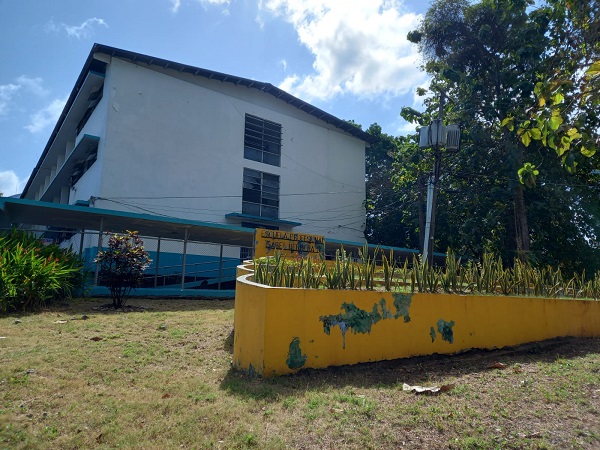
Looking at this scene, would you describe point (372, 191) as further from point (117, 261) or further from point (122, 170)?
point (117, 261)

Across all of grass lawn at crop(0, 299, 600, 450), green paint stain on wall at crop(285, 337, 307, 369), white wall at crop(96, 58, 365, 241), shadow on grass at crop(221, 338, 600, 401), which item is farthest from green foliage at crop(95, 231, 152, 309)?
white wall at crop(96, 58, 365, 241)

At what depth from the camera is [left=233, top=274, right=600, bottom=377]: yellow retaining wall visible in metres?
4.86

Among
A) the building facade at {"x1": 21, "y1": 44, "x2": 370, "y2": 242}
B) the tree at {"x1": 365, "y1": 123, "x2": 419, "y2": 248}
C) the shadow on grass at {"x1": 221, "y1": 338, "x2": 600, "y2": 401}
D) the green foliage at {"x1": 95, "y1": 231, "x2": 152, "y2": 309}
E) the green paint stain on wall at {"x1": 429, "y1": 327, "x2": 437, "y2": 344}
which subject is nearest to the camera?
the shadow on grass at {"x1": 221, "y1": 338, "x2": 600, "y2": 401}

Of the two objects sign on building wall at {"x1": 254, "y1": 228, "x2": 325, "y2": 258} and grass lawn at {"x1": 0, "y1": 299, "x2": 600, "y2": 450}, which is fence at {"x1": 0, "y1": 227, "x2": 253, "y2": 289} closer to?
sign on building wall at {"x1": 254, "y1": 228, "x2": 325, "y2": 258}

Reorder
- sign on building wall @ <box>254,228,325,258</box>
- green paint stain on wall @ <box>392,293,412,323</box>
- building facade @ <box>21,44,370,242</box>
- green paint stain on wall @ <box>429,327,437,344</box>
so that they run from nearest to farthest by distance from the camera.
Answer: green paint stain on wall @ <box>392,293,412,323</box>, green paint stain on wall @ <box>429,327,437,344</box>, sign on building wall @ <box>254,228,325,258</box>, building facade @ <box>21,44,370,242</box>

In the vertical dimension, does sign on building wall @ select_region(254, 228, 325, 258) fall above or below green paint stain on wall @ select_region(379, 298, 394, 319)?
above

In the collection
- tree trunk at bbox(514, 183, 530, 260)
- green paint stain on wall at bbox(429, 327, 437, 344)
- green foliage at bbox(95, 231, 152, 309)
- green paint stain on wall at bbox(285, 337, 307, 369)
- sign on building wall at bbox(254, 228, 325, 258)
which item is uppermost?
tree trunk at bbox(514, 183, 530, 260)

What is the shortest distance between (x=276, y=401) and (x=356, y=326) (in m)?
1.58

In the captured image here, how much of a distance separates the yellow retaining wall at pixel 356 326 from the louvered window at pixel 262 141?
20.1 meters

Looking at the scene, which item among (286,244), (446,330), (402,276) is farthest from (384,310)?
(286,244)

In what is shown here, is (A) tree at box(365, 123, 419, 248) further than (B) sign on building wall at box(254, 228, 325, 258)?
Yes

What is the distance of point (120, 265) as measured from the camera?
10.3m

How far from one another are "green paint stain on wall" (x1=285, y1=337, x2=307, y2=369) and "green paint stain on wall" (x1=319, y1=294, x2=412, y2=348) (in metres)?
0.39

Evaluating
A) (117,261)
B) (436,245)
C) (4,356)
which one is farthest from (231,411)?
(436,245)
